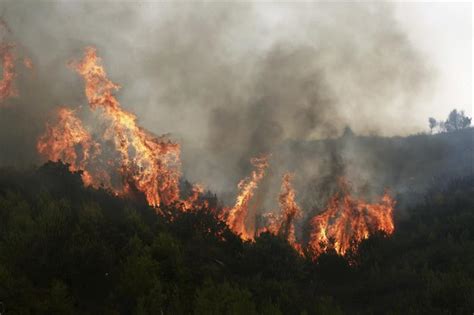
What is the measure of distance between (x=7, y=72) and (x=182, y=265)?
90.3 feet

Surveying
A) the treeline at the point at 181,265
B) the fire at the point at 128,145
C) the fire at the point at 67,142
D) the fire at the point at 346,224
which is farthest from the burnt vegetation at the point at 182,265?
the fire at the point at 67,142

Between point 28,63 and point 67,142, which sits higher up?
point 28,63

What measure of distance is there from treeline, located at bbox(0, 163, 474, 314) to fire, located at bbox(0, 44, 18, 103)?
1201cm

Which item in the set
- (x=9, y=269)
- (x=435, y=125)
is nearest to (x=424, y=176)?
(x=9, y=269)

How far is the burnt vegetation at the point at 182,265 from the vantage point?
57.6ft

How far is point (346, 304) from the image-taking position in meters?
22.9

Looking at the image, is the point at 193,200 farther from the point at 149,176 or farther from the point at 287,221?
the point at 287,221

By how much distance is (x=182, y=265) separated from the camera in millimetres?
20875

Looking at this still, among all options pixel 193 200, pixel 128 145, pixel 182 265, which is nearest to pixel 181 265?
pixel 182 265

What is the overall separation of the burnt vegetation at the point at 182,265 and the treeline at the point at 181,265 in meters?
0.06

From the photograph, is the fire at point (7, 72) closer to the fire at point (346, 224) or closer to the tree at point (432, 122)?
the fire at point (346, 224)

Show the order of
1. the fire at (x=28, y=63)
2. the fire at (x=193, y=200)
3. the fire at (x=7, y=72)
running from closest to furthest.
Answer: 1. the fire at (x=193, y=200)
2. the fire at (x=7, y=72)
3. the fire at (x=28, y=63)

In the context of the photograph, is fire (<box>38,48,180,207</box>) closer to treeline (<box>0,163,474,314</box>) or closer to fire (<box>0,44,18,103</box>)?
treeline (<box>0,163,474,314</box>)

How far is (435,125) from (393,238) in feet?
340
